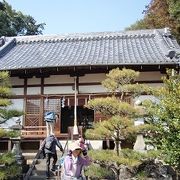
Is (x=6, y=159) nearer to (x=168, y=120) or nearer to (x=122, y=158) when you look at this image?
(x=122, y=158)

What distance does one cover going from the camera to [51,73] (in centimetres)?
1681

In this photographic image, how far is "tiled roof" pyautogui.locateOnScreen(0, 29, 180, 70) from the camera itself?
16.2m

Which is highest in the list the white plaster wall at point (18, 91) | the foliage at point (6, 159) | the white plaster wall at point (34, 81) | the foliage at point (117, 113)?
the white plaster wall at point (34, 81)

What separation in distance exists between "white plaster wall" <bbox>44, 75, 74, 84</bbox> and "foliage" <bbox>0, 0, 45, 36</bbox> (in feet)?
70.3

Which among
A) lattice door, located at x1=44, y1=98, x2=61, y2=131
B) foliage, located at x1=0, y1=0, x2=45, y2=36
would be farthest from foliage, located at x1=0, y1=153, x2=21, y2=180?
foliage, located at x1=0, y1=0, x2=45, y2=36

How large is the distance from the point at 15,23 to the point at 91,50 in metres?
23.2

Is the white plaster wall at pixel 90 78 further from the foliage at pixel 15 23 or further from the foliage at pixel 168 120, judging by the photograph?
the foliage at pixel 15 23

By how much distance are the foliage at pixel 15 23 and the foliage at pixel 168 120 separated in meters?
29.0

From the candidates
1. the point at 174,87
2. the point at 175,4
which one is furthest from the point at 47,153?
the point at 175,4

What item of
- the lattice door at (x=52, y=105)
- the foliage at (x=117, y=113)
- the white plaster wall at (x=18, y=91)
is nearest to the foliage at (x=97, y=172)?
the foliage at (x=117, y=113)

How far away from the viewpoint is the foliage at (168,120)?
9.72 metres

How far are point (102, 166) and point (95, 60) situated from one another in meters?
6.98

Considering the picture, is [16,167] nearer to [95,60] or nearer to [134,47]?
[95,60]

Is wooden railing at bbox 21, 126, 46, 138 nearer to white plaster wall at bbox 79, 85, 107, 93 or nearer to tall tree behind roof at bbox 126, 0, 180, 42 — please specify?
white plaster wall at bbox 79, 85, 107, 93
